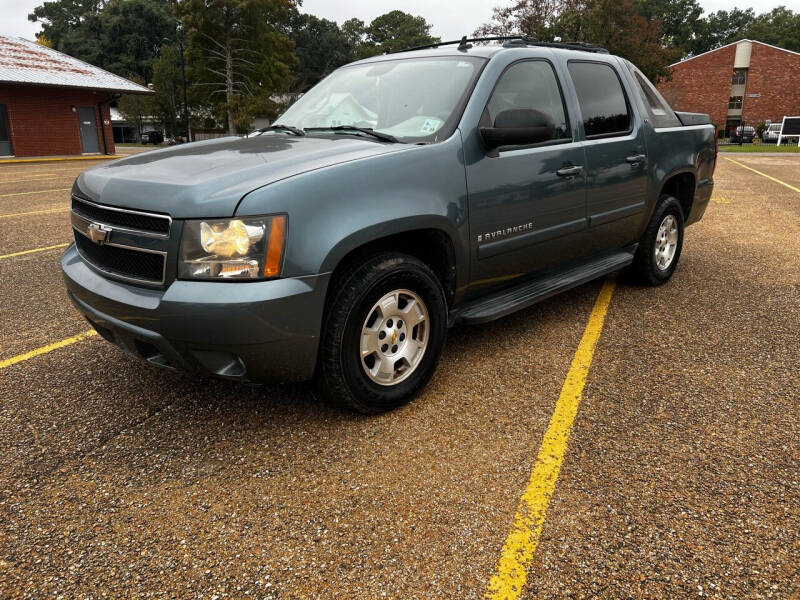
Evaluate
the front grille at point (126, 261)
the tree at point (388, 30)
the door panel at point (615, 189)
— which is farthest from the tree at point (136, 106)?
the front grille at point (126, 261)

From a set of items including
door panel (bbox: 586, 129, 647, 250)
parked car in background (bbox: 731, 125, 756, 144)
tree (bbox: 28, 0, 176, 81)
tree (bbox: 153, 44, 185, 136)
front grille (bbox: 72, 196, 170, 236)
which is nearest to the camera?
front grille (bbox: 72, 196, 170, 236)

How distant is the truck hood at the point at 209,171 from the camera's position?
2.49 meters

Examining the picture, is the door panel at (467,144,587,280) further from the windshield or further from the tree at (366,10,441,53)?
the tree at (366,10,441,53)

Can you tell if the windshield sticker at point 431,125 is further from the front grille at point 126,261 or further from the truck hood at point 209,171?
the front grille at point 126,261

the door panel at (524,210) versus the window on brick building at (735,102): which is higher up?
the window on brick building at (735,102)

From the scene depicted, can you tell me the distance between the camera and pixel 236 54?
41.8 meters

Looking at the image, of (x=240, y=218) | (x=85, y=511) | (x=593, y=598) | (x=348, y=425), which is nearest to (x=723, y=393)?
(x=593, y=598)

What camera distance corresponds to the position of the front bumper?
2.41m

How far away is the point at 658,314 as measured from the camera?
181 inches

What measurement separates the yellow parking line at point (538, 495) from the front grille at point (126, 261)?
1752mm

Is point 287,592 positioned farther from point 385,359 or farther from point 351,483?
point 385,359

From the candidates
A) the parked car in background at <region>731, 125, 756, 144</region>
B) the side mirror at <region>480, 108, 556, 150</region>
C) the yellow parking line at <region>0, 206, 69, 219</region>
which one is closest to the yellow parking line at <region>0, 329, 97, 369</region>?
the side mirror at <region>480, 108, 556, 150</region>

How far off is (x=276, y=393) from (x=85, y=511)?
1.15 m

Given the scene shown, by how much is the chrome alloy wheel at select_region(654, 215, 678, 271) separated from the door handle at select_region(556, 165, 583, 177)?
1.56 m
